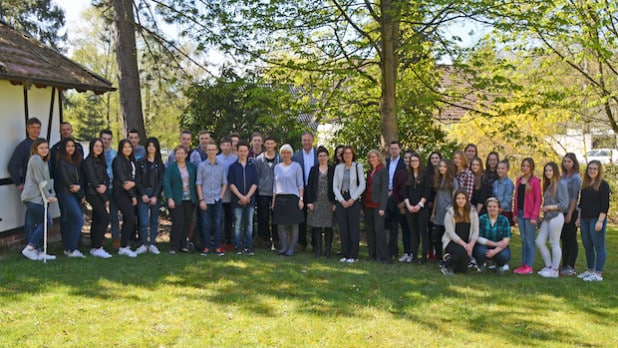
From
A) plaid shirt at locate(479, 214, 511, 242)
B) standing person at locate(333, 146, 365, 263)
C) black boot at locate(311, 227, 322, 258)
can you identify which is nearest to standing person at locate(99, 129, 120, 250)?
black boot at locate(311, 227, 322, 258)

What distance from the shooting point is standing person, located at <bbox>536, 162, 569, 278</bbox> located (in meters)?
7.54

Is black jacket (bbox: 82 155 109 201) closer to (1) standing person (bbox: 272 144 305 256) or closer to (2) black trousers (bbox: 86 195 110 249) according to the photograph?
(2) black trousers (bbox: 86 195 110 249)

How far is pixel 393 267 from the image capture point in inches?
318

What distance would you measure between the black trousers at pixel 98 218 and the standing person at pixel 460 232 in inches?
194

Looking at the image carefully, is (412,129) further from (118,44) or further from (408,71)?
(118,44)

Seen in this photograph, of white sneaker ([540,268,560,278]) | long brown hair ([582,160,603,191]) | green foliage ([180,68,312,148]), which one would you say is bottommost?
white sneaker ([540,268,560,278])

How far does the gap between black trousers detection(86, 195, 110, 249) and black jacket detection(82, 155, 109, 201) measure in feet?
0.24

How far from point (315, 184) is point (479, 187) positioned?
2.45 meters

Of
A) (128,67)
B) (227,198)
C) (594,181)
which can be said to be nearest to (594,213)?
(594,181)

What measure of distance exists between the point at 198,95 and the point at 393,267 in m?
6.26

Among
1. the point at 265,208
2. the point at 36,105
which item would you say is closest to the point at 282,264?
the point at 265,208

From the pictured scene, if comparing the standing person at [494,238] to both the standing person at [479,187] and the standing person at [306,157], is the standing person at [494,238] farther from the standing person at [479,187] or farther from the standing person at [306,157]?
the standing person at [306,157]

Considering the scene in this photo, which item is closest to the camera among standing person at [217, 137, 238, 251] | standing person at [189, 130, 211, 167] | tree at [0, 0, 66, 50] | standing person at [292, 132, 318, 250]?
standing person at [217, 137, 238, 251]

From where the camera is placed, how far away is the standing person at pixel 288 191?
8430 millimetres
